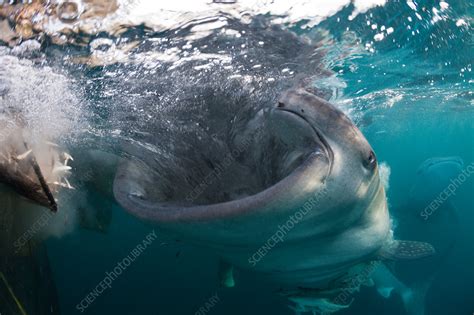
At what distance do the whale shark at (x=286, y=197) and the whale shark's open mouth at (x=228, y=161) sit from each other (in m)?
0.01

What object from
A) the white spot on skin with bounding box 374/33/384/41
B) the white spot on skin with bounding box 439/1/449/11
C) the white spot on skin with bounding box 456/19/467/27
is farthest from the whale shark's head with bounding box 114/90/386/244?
the white spot on skin with bounding box 456/19/467/27

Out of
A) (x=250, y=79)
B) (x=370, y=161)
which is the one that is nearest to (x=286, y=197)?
(x=370, y=161)

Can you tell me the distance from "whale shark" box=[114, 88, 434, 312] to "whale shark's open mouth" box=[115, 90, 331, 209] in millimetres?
11

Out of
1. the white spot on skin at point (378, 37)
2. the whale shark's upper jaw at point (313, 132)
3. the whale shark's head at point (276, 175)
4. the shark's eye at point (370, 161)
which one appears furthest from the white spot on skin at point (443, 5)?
the whale shark's upper jaw at point (313, 132)

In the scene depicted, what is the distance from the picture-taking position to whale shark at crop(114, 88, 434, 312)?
7.13 ft

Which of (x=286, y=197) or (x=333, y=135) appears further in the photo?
(x=333, y=135)

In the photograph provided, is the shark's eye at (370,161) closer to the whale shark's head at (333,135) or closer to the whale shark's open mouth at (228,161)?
the whale shark's head at (333,135)

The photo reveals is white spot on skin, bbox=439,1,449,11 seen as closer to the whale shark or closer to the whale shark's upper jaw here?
the whale shark

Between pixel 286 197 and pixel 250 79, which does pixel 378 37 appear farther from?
pixel 286 197

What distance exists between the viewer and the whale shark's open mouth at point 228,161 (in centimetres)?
251

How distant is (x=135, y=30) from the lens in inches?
Result: 177

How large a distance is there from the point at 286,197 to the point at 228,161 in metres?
1.73

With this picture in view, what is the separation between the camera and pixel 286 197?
207 cm

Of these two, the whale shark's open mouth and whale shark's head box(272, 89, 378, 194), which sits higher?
whale shark's head box(272, 89, 378, 194)
